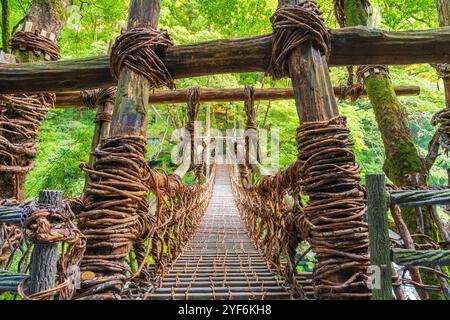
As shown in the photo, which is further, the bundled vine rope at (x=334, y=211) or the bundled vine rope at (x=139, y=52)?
the bundled vine rope at (x=139, y=52)

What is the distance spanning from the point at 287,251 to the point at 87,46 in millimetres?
5487

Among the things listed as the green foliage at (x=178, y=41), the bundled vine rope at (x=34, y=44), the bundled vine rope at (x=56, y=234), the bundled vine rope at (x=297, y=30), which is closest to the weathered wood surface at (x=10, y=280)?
the bundled vine rope at (x=56, y=234)

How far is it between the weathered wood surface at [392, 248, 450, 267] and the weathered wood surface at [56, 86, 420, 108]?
2.15 metres

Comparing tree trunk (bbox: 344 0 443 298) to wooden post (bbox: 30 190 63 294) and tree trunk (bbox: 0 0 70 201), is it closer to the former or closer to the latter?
wooden post (bbox: 30 190 63 294)

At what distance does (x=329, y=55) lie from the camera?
1.14 metres

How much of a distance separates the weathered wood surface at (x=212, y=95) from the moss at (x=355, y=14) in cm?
65

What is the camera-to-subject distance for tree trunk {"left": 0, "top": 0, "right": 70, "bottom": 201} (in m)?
1.90

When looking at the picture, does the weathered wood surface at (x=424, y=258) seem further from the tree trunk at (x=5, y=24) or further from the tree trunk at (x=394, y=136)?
the tree trunk at (x=5, y=24)

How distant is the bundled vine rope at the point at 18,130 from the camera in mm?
1812

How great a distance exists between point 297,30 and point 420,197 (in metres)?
0.73

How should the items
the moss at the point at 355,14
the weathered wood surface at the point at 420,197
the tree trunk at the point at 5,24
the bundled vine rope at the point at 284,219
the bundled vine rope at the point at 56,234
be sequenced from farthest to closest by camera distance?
the tree trunk at the point at 5,24
the moss at the point at 355,14
the bundled vine rope at the point at 284,219
the weathered wood surface at the point at 420,197
the bundled vine rope at the point at 56,234

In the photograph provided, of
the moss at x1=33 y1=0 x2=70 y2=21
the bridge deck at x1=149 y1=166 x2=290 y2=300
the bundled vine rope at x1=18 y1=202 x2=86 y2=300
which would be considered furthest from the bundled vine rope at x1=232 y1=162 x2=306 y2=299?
the moss at x1=33 y1=0 x2=70 y2=21

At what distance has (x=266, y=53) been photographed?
1150 mm
